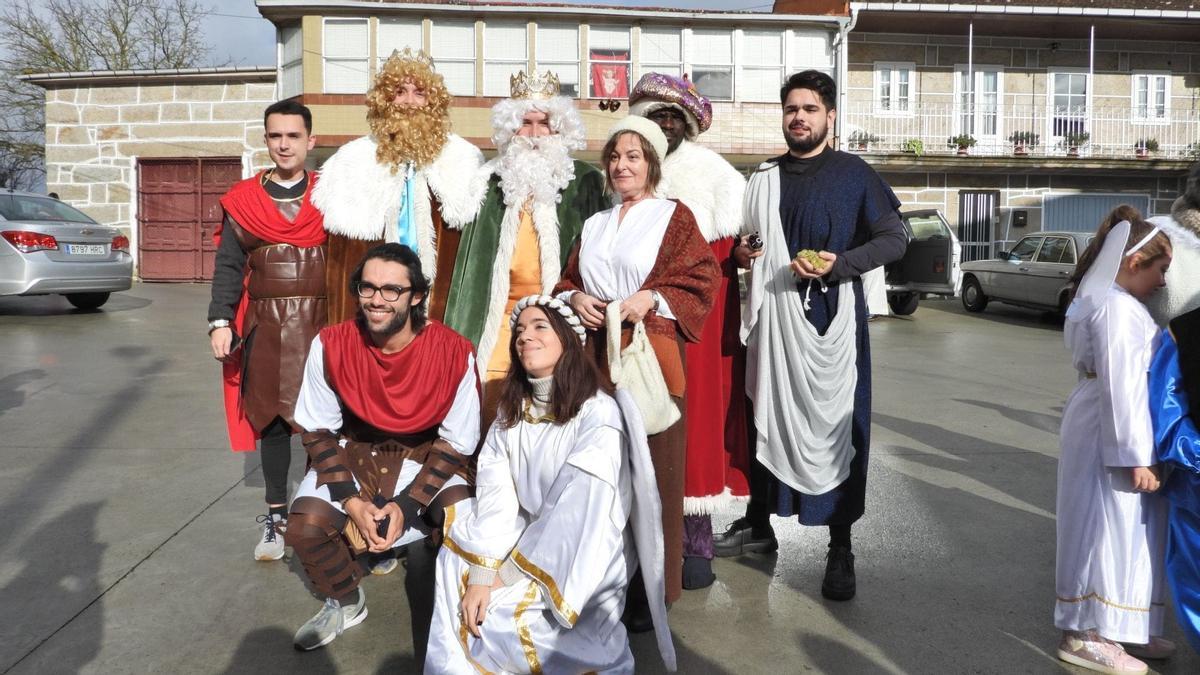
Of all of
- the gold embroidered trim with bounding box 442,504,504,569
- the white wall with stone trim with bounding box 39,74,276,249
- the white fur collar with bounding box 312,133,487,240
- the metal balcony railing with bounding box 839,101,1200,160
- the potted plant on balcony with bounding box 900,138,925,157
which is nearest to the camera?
the gold embroidered trim with bounding box 442,504,504,569

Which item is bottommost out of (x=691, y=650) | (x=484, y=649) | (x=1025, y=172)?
(x=691, y=650)

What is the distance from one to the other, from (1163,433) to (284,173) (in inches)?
133

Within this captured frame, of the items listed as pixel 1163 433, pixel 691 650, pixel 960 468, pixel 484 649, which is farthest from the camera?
pixel 960 468

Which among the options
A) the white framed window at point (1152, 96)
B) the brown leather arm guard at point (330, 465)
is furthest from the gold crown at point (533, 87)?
the white framed window at point (1152, 96)

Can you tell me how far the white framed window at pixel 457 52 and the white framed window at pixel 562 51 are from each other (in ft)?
4.80

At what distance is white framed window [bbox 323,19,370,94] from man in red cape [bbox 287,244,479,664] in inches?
695

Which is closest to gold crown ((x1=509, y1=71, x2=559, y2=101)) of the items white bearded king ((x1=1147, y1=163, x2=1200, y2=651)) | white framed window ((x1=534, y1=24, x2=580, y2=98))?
white bearded king ((x1=1147, y1=163, x2=1200, y2=651))

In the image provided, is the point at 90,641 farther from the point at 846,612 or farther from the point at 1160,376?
the point at 1160,376

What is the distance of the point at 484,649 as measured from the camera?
8.39ft

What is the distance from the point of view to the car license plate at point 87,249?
38.6 ft

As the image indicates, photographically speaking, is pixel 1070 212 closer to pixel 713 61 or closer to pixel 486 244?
pixel 713 61

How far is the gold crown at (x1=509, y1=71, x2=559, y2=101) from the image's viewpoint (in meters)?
3.72

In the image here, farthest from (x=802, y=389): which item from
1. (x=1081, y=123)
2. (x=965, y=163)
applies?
(x=1081, y=123)

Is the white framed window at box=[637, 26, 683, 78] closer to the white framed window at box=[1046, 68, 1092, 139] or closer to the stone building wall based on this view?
the stone building wall
